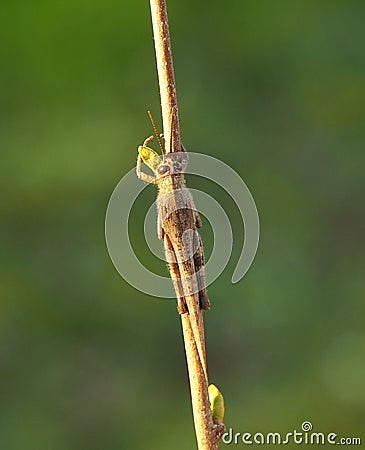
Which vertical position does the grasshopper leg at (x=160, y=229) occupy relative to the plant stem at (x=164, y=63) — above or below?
below

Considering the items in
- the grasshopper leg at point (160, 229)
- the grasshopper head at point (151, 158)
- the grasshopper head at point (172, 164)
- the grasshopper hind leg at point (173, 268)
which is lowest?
the grasshopper hind leg at point (173, 268)

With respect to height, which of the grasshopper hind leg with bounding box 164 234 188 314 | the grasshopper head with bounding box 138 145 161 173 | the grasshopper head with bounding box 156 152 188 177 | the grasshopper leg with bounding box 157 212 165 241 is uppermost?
the grasshopper head with bounding box 138 145 161 173

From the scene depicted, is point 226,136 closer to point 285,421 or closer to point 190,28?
point 190,28

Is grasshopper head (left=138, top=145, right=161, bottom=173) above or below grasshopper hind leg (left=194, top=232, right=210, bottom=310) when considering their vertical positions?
above

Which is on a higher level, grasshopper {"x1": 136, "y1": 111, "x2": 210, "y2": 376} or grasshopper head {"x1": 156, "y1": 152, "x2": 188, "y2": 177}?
grasshopper head {"x1": 156, "y1": 152, "x2": 188, "y2": 177}
